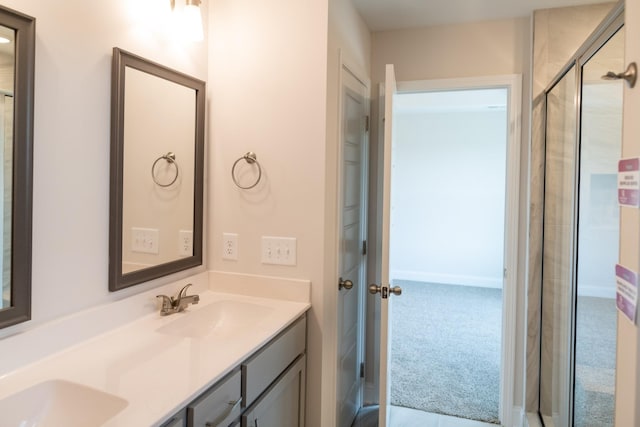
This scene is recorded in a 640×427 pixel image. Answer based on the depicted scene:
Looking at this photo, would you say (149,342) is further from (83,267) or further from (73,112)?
(73,112)

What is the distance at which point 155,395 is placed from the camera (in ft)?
3.35

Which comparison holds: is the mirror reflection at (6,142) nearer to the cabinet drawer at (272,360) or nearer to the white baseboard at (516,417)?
the cabinet drawer at (272,360)

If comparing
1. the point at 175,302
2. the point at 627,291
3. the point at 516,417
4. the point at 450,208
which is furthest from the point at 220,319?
the point at 450,208

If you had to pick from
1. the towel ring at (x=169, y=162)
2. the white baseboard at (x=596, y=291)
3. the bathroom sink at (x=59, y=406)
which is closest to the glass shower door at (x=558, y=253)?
the white baseboard at (x=596, y=291)

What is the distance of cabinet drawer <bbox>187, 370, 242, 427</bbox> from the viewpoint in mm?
1074

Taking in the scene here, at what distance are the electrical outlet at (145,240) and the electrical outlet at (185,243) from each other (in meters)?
0.15

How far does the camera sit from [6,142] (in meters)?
1.12

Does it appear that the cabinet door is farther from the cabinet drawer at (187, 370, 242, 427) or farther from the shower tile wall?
the shower tile wall

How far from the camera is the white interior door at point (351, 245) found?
213 centimetres

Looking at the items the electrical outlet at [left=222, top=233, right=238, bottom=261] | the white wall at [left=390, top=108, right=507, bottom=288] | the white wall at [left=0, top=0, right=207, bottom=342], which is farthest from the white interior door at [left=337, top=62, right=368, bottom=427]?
the white wall at [left=390, top=108, right=507, bottom=288]

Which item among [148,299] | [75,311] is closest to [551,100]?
[148,299]

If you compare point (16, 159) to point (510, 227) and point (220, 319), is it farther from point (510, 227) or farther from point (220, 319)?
point (510, 227)

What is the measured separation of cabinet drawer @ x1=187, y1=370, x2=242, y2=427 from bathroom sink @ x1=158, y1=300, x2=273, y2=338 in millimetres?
422

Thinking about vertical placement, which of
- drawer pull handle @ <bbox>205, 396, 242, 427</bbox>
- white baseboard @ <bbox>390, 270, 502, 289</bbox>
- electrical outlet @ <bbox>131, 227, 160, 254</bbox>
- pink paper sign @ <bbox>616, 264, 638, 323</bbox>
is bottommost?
white baseboard @ <bbox>390, 270, 502, 289</bbox>
